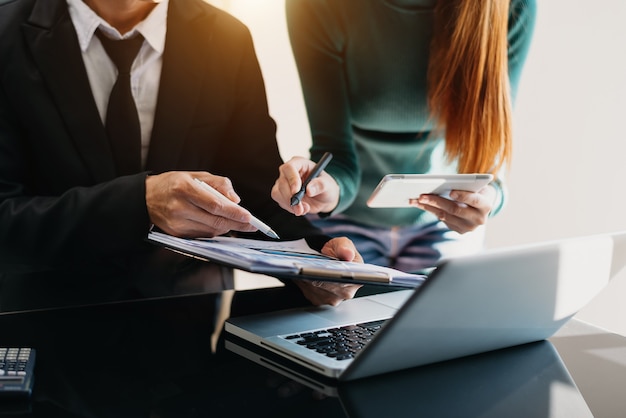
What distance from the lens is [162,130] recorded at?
64.9 inches

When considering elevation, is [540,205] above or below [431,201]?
below


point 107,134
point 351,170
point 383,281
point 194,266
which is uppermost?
point 383,281

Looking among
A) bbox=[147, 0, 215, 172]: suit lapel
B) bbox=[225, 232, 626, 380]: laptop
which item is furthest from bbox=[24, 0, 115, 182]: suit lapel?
bbox=[225, 232, 626, 380]: laptop

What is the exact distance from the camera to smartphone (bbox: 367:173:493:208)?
1.34 metres

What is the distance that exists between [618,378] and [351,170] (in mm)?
1166

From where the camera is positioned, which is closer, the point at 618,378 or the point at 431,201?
the point at 618,378

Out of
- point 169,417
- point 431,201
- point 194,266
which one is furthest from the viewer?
point 194,266

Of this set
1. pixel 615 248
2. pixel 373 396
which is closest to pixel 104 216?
pixel 373 396

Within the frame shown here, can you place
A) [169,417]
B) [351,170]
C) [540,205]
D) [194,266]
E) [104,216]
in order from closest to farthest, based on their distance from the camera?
[169,417]
[104,216]
[194,266]
[351,170]
[540,205]

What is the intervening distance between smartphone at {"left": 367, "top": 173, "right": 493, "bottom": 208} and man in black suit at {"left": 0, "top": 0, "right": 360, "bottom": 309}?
19 centimetres

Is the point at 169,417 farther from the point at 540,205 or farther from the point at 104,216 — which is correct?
the point at 540,205

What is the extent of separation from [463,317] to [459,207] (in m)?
0.90

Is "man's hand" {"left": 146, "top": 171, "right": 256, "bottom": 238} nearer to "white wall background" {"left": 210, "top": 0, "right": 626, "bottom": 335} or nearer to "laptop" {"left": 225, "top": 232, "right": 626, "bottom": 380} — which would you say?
"laptop" {"left": 225, "top": 232, "right": 626, "bottom": 380}

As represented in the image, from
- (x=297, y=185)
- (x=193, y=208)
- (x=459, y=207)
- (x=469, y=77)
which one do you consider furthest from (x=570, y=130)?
(x=193, y=208)
